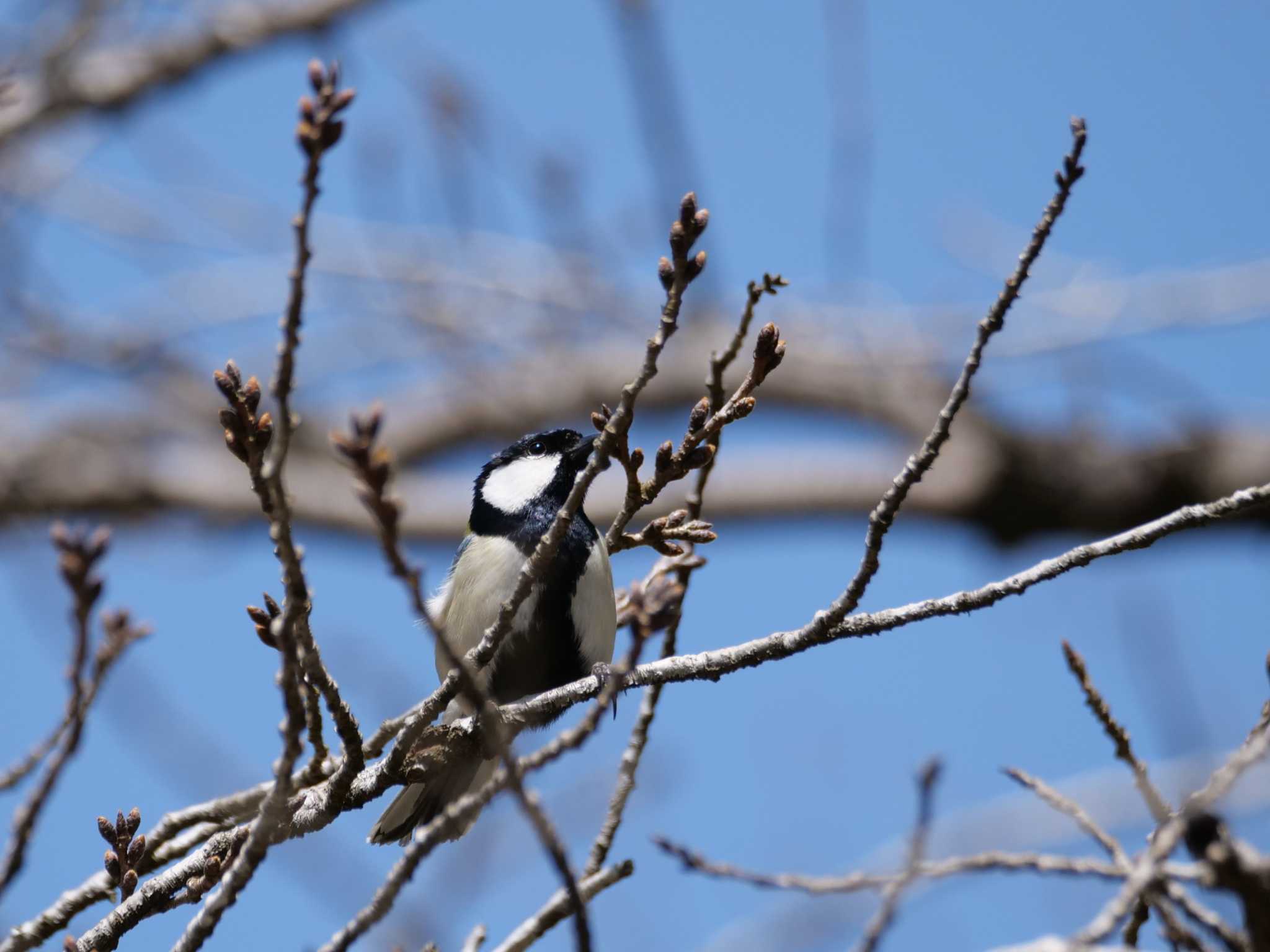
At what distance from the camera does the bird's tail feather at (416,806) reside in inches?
120

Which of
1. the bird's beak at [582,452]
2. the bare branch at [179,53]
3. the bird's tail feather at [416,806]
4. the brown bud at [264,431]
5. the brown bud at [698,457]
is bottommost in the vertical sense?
the brown bud at [698,457]

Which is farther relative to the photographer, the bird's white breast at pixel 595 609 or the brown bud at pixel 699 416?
the bird's white breast at pixel 595 609

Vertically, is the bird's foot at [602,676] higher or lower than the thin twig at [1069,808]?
higher

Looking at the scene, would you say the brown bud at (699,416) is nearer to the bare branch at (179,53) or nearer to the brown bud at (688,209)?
the brown bud at (688,209)

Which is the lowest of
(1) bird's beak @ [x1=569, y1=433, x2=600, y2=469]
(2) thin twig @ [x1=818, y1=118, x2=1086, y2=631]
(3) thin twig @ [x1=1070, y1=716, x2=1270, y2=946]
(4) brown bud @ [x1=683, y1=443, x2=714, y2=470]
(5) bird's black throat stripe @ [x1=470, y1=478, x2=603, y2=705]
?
(3) thin twig @ [x1=1070, y1=716, x2=1270, y2=946]

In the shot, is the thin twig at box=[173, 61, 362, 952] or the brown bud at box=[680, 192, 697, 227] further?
the brown bud at box=[680, 192, 697, 227]

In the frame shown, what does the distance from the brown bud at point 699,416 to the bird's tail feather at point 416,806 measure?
1185 millimetres

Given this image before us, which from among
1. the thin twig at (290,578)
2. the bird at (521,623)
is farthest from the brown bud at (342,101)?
the bird at (521,623)

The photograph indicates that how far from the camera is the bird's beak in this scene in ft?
12.4

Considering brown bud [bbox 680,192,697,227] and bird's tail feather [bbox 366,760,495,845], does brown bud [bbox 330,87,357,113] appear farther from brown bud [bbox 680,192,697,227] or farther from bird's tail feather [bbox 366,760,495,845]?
bird's tail feather [bbox 366,760,495,845]

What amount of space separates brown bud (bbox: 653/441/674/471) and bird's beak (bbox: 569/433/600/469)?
1.51 metres

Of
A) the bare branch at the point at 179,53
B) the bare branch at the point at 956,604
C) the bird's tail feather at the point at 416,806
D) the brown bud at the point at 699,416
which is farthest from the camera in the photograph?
the bare branch at the point at 179,53

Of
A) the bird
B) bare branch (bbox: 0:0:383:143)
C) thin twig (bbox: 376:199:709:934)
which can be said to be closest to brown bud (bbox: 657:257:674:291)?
thin twig (bbox: 376:199:709:934)

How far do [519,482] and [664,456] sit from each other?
183 centimetres
